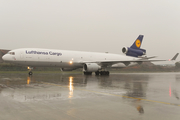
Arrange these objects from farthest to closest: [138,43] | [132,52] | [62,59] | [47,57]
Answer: [138,43] < [132,52] < [62,59] < [47,57]

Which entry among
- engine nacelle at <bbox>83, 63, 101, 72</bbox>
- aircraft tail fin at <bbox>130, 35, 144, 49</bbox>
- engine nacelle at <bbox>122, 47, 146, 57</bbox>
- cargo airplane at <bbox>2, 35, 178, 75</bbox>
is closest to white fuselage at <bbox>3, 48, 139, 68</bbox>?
cargo airplane at <bbox>2, 35, 178, 75</bbox>

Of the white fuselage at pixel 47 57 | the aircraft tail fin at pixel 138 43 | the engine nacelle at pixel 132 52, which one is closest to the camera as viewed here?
the white fuselage at pixel 47 57

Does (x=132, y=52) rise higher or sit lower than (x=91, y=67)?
higher

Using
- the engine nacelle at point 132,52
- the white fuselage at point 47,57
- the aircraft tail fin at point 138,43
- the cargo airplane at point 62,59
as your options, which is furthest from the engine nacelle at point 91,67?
the aircraft tail fin at point 138,43

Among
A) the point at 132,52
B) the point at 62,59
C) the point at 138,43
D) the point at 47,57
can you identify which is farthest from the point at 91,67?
the point at 138,43

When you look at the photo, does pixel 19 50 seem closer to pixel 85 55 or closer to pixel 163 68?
pixel 85 55

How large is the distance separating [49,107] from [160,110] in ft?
10.7

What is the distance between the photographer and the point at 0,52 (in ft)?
150

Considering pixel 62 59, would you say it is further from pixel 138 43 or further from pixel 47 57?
A: pixel 138 43

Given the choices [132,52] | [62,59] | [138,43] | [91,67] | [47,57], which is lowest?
[91,67]

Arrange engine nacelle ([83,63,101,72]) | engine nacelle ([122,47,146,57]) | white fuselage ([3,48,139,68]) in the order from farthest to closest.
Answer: engine nacelle ([122,47,146,57])
engine nacelle ([83,63,101,72])
white fuselage ([3,48,139,68])

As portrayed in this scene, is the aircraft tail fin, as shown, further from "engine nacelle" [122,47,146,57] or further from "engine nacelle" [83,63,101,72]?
"engine nacelle" [83,63,101,72]

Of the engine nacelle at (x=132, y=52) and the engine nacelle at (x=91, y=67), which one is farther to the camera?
the engine nacelle at (x=132, y=52)

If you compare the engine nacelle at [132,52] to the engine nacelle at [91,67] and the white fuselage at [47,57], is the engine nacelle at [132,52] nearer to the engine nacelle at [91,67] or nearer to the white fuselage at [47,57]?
the white fuselage at [47,57]
